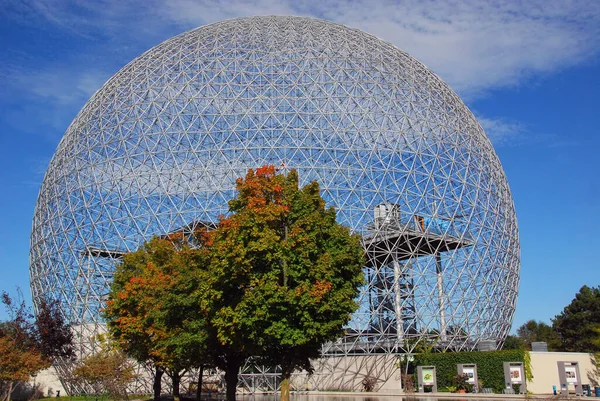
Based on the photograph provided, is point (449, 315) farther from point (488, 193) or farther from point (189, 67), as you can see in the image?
point (189, 67)

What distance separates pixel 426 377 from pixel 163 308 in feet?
51.4

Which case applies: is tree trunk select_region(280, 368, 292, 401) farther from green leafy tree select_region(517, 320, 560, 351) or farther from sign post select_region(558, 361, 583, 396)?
green leafy tree select_region(517, 320, 560, 351)

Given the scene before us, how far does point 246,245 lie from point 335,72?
19146mm

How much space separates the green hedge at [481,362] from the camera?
2767 centimetres

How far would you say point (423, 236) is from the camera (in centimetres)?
3009

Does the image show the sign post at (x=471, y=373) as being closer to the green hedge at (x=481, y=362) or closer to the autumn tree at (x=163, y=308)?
the green hedge at (x=481, y=362)

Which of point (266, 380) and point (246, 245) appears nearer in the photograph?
point (246, 245)

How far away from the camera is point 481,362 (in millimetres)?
28094

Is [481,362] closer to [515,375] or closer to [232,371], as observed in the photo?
[515,375]

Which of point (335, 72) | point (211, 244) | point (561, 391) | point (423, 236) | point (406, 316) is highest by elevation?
point (335, 72)

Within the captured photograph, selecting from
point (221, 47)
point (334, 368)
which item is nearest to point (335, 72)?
point (221, 47)

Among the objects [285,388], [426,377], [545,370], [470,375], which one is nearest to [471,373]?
[470,375]

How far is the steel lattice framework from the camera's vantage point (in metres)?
29.1

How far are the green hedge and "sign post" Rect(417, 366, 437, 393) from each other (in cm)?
23
